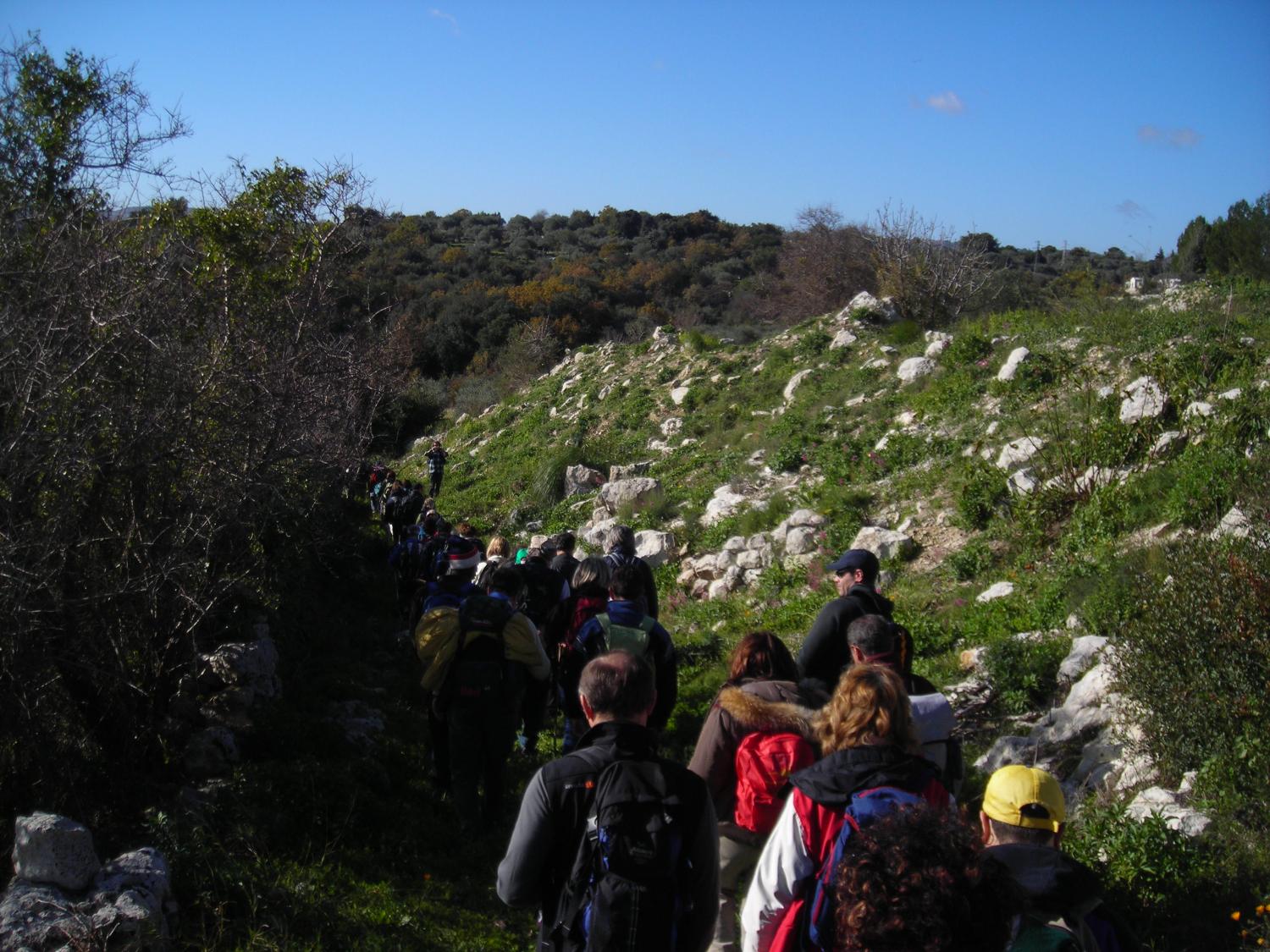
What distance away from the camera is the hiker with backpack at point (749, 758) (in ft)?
11.8

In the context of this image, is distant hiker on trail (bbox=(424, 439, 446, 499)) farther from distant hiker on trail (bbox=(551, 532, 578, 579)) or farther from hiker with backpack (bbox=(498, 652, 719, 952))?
hiker with backpack (bbox=(498, 652, 719, 952))

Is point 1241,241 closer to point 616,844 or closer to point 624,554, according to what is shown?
point 624,554

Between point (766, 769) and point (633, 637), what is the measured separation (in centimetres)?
184

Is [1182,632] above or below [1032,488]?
below

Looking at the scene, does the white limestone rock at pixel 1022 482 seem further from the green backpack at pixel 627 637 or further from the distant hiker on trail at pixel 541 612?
the green backpack at pixel 627 637

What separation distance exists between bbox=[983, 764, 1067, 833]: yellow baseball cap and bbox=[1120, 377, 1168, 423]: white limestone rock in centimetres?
736

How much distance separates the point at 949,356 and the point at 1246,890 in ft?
35.2

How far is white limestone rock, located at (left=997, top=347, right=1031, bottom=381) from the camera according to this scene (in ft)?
39.6

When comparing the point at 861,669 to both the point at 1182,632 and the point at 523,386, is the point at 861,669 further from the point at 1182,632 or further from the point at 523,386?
the point at 523,386

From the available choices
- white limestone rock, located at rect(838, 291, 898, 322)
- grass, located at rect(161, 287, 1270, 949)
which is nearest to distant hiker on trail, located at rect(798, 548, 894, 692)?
grass, located at rect(161, 287, 1270, 949)

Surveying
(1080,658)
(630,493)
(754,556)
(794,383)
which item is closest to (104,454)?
(1080,658)

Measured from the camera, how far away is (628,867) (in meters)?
2.80

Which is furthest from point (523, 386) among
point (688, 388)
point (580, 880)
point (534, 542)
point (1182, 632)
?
point (580, 880)

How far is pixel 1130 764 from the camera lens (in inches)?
207
